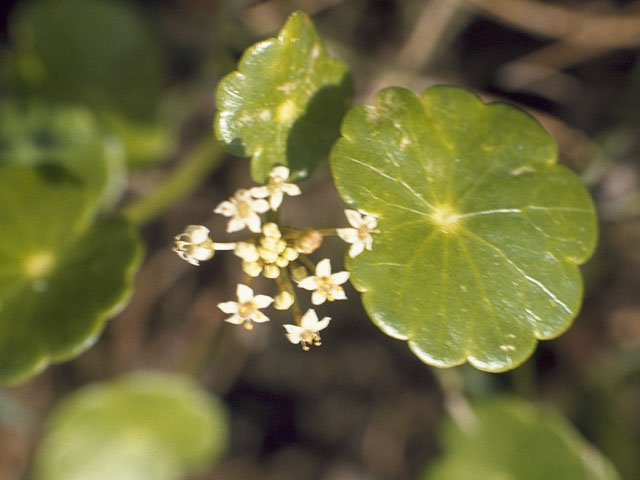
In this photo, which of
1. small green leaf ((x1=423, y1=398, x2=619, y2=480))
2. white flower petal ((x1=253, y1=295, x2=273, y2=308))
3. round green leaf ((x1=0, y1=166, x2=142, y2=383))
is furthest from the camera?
small green leaf ((x1=423, y1=398, x2=619, y2=480))

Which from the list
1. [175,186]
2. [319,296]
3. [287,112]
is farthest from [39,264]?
[319,296]

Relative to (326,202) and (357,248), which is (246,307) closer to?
(357,248)

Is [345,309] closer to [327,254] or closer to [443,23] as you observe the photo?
[327,254]

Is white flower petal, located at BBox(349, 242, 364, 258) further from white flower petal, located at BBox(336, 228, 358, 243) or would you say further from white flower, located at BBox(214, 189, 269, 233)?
white flower, located at BBox(214, 189, 269, 233)

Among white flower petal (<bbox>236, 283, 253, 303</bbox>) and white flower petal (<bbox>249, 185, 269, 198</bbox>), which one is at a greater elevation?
white flower petal (<bbox>249, 185, 269, 198</bbox>)

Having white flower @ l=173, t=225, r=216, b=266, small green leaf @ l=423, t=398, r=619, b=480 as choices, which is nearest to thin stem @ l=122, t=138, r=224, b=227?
white flower @ l=173, t=225, r=216, b=266

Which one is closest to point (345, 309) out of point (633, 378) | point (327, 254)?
point (327, 254)
